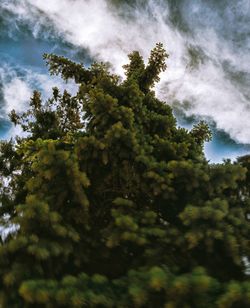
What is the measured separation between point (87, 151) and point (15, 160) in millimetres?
8742

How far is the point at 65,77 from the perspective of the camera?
11688mm

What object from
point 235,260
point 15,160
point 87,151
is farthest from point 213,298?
point 15,160

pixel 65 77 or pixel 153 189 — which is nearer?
pixel 153 189

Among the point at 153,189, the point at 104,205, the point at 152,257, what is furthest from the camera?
the point at 104,205

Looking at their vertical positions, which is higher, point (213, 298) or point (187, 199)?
point (187, 199)

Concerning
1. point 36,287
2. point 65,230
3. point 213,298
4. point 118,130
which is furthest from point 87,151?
point 213,298

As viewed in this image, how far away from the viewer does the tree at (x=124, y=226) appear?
3.69 meters

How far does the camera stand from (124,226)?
4.73 meters

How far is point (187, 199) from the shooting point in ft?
20.0

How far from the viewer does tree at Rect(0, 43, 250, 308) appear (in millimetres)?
3691

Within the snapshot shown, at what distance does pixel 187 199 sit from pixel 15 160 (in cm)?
1000

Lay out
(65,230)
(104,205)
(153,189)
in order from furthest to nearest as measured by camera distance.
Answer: (104,205) → (153,189) → (65,230)

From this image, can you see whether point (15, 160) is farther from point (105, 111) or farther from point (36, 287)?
point (36, 287)

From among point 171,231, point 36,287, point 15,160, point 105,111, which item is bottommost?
point 36,287
